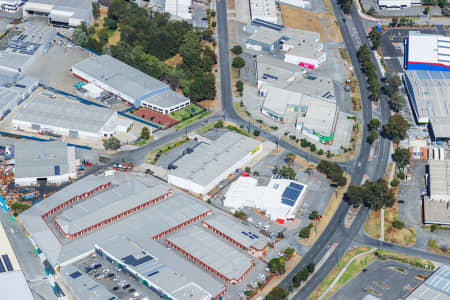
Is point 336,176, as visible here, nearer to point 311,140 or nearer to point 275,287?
point 311,140

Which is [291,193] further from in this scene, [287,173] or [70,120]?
[70,120]

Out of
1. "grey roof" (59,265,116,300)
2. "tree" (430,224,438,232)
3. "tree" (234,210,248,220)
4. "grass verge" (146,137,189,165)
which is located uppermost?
"grass verge" (146,137,189,165)

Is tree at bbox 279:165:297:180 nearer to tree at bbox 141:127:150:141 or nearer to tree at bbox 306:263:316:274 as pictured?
tree at bbox 306:263:316:274

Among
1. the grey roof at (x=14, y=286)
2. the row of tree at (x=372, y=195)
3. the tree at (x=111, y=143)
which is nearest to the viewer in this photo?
the grey roof at (x=14, y=286)

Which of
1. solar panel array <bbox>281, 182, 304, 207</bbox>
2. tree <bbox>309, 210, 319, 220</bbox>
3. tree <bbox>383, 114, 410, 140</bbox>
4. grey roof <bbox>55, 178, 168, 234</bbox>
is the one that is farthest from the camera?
tree <bbox>383, 114, 410, 140</bbox>

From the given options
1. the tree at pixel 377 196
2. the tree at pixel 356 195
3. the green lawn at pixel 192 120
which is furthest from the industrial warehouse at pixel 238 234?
the green lawn at pixel 192 120

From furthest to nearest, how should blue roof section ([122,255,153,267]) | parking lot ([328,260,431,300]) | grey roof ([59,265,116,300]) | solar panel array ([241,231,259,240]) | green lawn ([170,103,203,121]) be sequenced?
green lawn ([170,103,203,121]), solar panel array ([241,231,259,240]), blue roof section ([122,255,153,267]), parking lot ([328,260,431,300]), grey roof ([59,265,116,300])

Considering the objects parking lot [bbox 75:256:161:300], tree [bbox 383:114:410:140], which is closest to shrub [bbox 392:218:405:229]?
tree [bbox 383:114:410:140]

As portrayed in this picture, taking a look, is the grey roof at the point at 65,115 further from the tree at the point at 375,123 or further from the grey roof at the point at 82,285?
the tree at the point at 375,123
